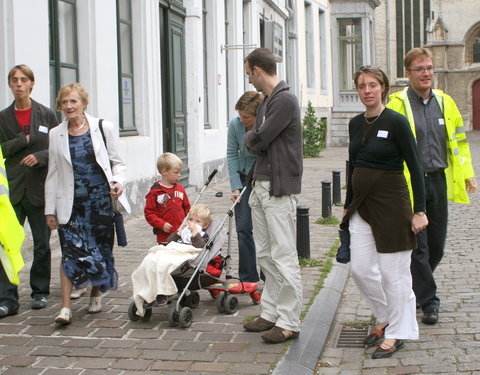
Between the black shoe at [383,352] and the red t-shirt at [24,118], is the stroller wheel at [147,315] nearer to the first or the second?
the black shoe at [383,352]

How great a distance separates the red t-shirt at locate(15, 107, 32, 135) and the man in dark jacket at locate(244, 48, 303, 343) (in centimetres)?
218

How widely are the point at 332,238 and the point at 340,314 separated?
11.8 ft

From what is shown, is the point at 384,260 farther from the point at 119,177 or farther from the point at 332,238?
the point at 332,238

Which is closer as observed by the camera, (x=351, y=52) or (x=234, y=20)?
(x=234, y=20)

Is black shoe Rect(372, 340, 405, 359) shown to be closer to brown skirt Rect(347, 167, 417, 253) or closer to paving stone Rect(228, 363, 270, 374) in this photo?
brown skirt Rect(347, 167, 417, 253)

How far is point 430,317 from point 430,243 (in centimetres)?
58

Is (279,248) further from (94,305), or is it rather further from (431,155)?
(94,305)

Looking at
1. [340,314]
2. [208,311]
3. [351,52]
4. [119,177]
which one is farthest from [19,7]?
[351,52]

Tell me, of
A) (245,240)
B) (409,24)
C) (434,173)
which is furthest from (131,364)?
(409,24)

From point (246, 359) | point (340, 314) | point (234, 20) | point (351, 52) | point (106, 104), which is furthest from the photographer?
point (351, 52)

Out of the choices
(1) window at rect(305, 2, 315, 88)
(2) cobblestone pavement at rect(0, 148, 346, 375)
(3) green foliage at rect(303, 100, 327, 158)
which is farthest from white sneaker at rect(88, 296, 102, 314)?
(1) window at rect(305, 2, 315, 88)

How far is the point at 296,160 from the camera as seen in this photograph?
211 inches

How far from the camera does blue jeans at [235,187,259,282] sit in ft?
21.7

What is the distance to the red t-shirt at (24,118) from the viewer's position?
6.63 metres
